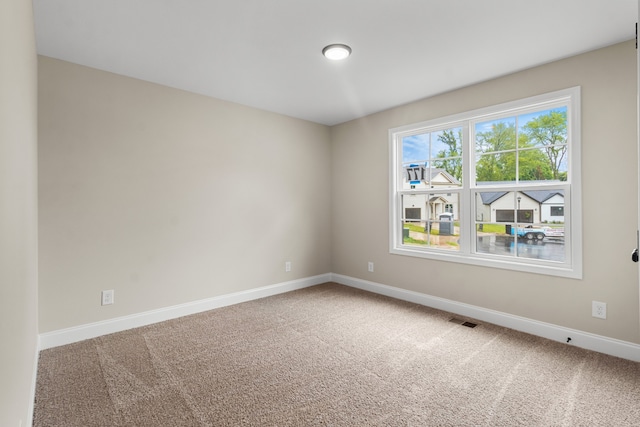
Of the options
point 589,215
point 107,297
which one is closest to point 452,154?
point 589,215

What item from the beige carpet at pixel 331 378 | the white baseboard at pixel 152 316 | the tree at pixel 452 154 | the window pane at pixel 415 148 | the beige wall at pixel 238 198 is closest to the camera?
the beige carpet at pixel 331 378

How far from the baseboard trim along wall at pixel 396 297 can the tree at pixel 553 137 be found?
1.33 m

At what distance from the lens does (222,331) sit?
3.01 meters

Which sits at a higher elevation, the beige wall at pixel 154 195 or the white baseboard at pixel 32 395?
the beige wall at pixel 154 195

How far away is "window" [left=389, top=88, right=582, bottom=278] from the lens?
2.83 m

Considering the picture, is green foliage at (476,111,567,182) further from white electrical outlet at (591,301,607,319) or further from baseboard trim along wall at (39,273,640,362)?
baseboard trim along wall at (39,273,640,362)

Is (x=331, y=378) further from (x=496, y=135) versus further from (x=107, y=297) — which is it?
(x=496, y=135)

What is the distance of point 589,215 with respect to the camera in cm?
265

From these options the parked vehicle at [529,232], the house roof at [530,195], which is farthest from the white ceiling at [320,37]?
the parked vehicle at [529,232]

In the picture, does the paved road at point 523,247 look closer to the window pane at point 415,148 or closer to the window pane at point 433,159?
the window pane at point 433,159

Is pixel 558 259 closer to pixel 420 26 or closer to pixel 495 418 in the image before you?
pixel 495 418

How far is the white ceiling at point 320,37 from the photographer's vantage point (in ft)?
6.79

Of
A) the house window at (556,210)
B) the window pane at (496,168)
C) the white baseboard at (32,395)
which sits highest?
the window pane at (496,168)

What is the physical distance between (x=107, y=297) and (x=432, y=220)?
3.44 meters
